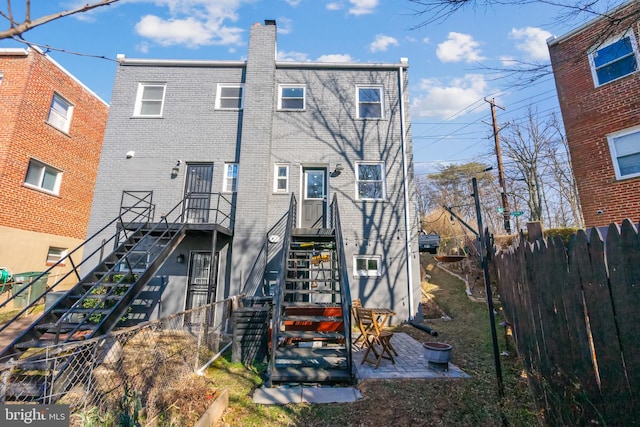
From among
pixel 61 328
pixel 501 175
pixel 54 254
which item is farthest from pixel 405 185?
pixel 54 254

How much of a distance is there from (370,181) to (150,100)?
922 cm

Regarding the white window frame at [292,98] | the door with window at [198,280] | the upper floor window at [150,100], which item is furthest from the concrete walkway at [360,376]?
the upper floor window at [150,100]

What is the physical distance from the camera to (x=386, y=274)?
9.38 m

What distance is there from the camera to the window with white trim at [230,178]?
9.98 m

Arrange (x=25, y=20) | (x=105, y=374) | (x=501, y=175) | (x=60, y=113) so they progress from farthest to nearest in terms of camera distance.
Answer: (x=501, y=175) → (x=60, y=113) → (x=105, y=374) → (x=25, y=20)

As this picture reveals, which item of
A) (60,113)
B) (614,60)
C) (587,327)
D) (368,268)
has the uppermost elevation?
(60,113)

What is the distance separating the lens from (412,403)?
155 inches

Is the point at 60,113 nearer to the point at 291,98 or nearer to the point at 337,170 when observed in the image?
the point at 291,98

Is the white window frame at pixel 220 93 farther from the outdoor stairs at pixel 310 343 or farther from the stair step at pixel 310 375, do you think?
the stair step at pixel 310 375

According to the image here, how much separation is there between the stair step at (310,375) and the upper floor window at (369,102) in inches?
355

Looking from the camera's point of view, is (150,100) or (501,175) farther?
(501,175)

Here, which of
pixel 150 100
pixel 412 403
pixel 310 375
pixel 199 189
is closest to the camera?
pixel 412 403

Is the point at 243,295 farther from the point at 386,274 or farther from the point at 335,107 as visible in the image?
the point at 335,107

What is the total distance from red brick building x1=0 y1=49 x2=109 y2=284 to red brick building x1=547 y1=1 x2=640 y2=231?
19.1 meters
